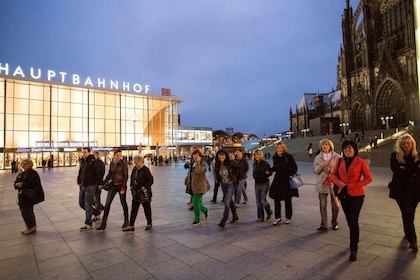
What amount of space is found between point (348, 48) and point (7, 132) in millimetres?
66700

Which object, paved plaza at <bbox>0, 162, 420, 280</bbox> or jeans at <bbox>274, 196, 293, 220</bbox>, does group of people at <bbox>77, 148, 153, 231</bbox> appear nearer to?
paved plaza at <bbox>0, 162, 420, 280</bbox>

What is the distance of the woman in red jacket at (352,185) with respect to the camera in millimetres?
4250

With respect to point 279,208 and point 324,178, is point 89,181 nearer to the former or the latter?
point 279,208

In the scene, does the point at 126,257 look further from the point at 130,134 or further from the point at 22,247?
the point at 130,134

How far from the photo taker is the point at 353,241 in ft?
13.8

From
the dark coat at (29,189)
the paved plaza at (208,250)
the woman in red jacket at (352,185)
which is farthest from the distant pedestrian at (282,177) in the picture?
the dark coat at (29,189)

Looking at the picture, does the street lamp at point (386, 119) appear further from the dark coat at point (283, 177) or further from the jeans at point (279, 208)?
the dark coat at point (283, 177)

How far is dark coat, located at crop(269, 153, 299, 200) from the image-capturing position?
20.1 feet

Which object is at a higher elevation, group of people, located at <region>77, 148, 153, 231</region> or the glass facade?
the glass facade

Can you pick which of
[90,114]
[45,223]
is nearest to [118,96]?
[90,114]

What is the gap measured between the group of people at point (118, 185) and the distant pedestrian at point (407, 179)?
15.8 ft

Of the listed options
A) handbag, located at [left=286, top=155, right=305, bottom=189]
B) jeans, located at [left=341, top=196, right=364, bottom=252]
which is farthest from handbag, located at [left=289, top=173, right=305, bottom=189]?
jeans, located at [left=341, top=196, right=364, bottom=252]

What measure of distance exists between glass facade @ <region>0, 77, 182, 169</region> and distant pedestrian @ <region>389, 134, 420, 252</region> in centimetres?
4177

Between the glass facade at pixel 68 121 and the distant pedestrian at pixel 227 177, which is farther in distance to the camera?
the glass facade at pixel 68 121
